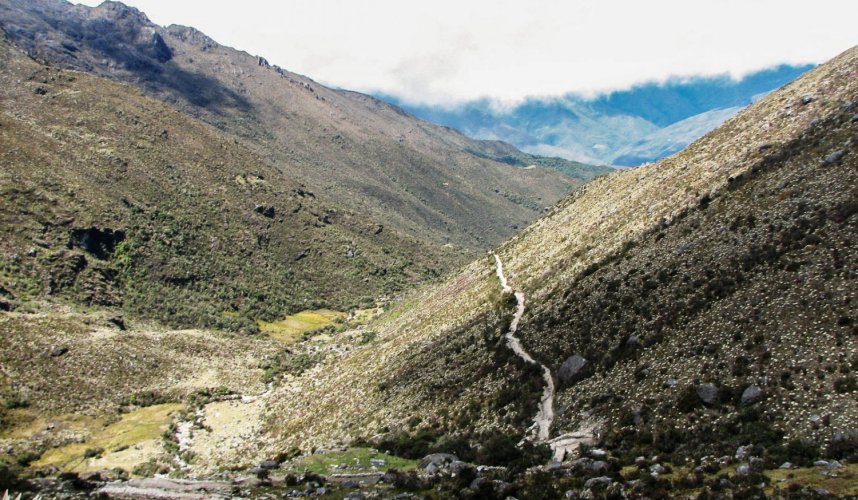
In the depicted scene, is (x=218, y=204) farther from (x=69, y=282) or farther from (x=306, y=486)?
(x=306, y=486)

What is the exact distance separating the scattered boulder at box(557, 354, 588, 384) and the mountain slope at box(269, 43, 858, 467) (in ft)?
0.54

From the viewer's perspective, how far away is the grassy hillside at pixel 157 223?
113438 mm

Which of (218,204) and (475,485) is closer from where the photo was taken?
(475,485)

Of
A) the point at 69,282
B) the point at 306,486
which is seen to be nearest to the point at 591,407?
the point at 306,486

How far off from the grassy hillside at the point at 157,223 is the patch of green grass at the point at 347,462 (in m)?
73.1

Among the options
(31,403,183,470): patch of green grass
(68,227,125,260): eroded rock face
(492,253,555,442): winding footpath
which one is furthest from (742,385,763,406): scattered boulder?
(68,227,125,260): eroded rock face

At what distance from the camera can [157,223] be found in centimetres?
13912

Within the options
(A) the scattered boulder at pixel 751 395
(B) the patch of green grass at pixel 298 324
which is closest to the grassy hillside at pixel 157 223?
(B) the patch of green grass at pixel 298 324

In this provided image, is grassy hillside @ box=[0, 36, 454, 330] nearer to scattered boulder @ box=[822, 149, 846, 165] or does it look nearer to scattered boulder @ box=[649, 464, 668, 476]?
scattered boulder @ box=[649, 464, 668, 476]

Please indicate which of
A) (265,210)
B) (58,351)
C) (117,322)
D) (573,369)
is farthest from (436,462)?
(265,210)

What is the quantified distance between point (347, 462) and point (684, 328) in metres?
24.0

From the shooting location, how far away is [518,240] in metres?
112

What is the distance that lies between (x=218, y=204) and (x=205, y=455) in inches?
4384

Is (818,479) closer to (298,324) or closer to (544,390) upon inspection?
(544,390)
